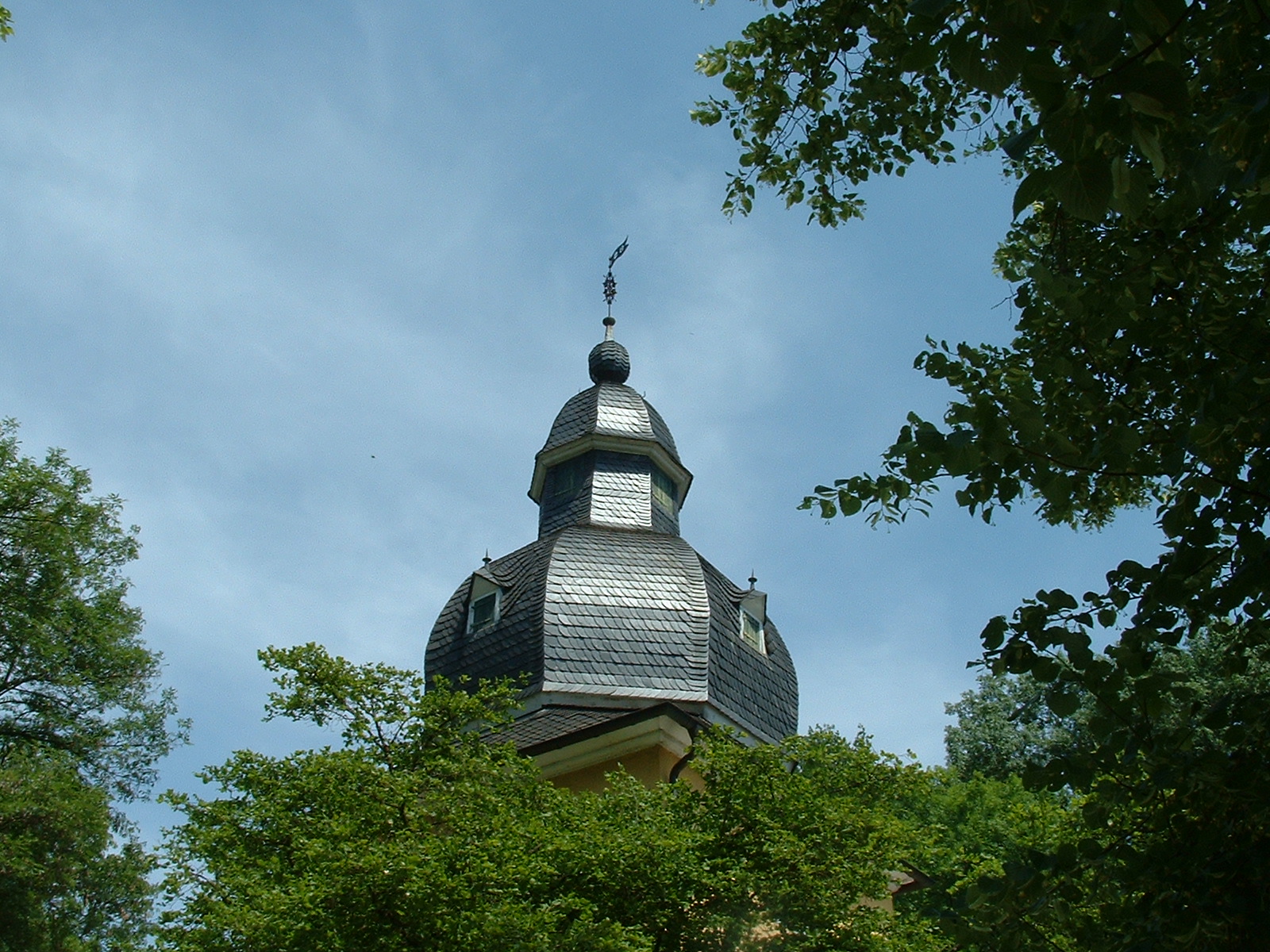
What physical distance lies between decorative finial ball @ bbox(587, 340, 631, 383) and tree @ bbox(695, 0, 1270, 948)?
63.2ft

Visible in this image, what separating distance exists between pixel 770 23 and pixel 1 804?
532 inches

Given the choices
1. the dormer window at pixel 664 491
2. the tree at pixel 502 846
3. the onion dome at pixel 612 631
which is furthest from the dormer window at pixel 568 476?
the tree at pixel 502 846

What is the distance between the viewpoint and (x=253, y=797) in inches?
388

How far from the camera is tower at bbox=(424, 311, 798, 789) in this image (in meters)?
13.9

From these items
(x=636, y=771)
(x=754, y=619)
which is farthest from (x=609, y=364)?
(x=636, y=771)

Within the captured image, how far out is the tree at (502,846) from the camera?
7855mm

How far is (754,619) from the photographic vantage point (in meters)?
18.5

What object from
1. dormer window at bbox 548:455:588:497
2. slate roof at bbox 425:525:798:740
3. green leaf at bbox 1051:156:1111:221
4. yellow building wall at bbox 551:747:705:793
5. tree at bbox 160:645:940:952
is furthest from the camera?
dormer window at bbox 548:455:588:497

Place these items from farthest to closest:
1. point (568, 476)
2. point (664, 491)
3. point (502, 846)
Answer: point (664, 491) < point (568, 476) < point (502, 846)

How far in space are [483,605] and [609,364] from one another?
26.3ft

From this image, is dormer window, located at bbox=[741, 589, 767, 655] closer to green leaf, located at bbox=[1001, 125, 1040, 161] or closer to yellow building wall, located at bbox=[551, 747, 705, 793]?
yellow building wall, located at bbox=[551, 747, 705, 793]

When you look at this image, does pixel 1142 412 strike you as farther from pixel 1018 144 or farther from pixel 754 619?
pixel 754 619

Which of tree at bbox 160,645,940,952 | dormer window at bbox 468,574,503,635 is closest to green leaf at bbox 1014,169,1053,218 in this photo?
tree at bbox 160,645,940,952

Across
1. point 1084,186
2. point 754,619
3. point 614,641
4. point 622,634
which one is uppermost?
point 754,619
